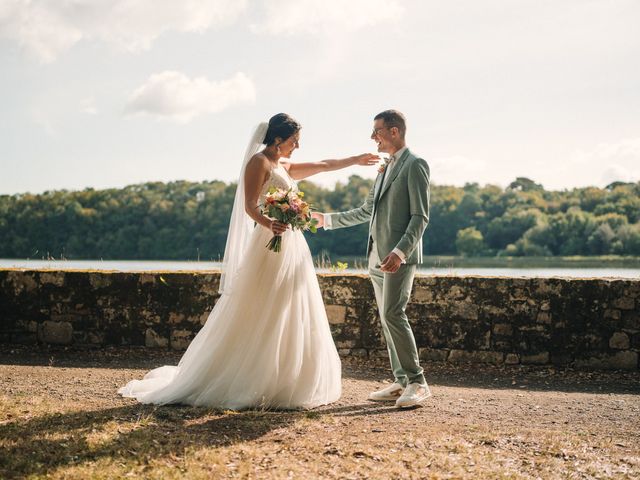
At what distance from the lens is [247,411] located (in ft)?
13.6

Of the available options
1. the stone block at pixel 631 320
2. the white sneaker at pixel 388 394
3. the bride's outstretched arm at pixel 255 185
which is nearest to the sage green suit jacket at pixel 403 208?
the bride's outstretched arm at pixel 255 185

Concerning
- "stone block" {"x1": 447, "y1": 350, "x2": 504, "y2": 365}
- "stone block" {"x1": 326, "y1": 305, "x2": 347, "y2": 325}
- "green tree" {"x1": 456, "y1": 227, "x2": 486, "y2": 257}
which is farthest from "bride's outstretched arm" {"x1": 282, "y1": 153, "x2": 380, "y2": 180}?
"green tree" {"x1": 456, "y1": 227, "x2": 486, "y2": 257}

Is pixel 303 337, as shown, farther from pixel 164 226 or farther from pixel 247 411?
pixel 164 226

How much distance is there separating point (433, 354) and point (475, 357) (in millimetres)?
431

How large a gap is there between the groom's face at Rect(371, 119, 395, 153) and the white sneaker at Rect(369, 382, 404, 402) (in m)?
1.84

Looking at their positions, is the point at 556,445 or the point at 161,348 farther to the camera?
the point at 161,348

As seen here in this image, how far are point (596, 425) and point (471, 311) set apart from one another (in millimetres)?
2325

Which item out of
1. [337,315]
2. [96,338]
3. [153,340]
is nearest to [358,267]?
[337,315]

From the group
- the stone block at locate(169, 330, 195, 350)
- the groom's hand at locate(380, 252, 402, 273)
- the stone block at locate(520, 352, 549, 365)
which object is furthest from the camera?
the stone block at locate(169, 330, 195, 350)

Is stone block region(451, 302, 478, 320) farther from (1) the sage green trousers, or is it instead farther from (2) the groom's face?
(2) the groom's face

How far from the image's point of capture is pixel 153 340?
6770 millimetres

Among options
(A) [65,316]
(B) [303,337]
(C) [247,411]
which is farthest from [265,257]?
(A) [65,316]

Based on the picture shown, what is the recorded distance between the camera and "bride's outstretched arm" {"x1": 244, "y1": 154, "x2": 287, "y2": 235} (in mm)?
4578

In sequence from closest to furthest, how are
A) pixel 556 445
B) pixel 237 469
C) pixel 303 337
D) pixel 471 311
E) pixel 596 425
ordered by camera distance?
pixel 237 469 < pixel 556 445 < pixel 596 425 < pixel 303 337 < pixel 471 311
